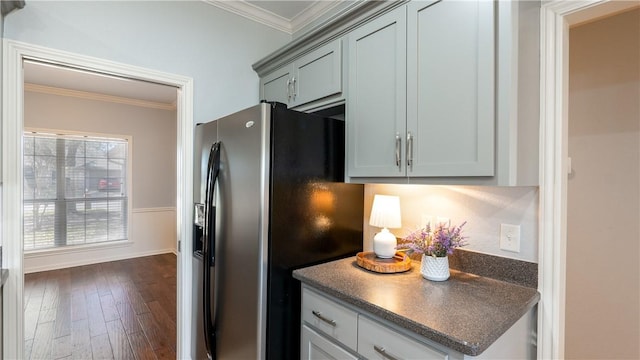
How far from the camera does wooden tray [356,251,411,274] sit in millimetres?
1458

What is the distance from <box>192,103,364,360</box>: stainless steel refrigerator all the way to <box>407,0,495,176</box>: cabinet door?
497 mm

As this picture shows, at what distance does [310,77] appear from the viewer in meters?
1.86

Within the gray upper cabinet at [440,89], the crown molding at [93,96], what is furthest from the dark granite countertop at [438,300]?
the crown molding at [93,96]

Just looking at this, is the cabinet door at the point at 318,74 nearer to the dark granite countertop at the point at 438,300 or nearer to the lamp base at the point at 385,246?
the lamp base at the point at 385,246

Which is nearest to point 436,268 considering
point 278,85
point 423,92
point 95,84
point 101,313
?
point 423,92

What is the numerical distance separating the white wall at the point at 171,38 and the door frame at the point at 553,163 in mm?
1839

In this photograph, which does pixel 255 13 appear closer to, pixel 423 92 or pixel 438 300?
pixel 423 92

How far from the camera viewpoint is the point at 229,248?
1.60 meters

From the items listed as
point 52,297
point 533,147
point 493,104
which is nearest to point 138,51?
point 493,104

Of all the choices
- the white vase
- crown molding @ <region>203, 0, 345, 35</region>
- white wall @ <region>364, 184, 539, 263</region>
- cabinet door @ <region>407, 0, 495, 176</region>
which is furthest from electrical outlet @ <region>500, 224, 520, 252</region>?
crown molding @ <region>203, 0, 345, 35</region>

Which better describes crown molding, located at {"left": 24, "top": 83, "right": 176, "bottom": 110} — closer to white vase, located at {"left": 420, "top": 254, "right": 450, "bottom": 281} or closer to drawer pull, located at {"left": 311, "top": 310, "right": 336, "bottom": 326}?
drawer pull, located at {"left": 311, "top": 310, "right": 336, "bottom": 326}

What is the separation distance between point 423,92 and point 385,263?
0.80 meters

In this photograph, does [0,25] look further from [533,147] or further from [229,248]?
[533,147]

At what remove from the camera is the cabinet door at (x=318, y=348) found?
4.08 ft
